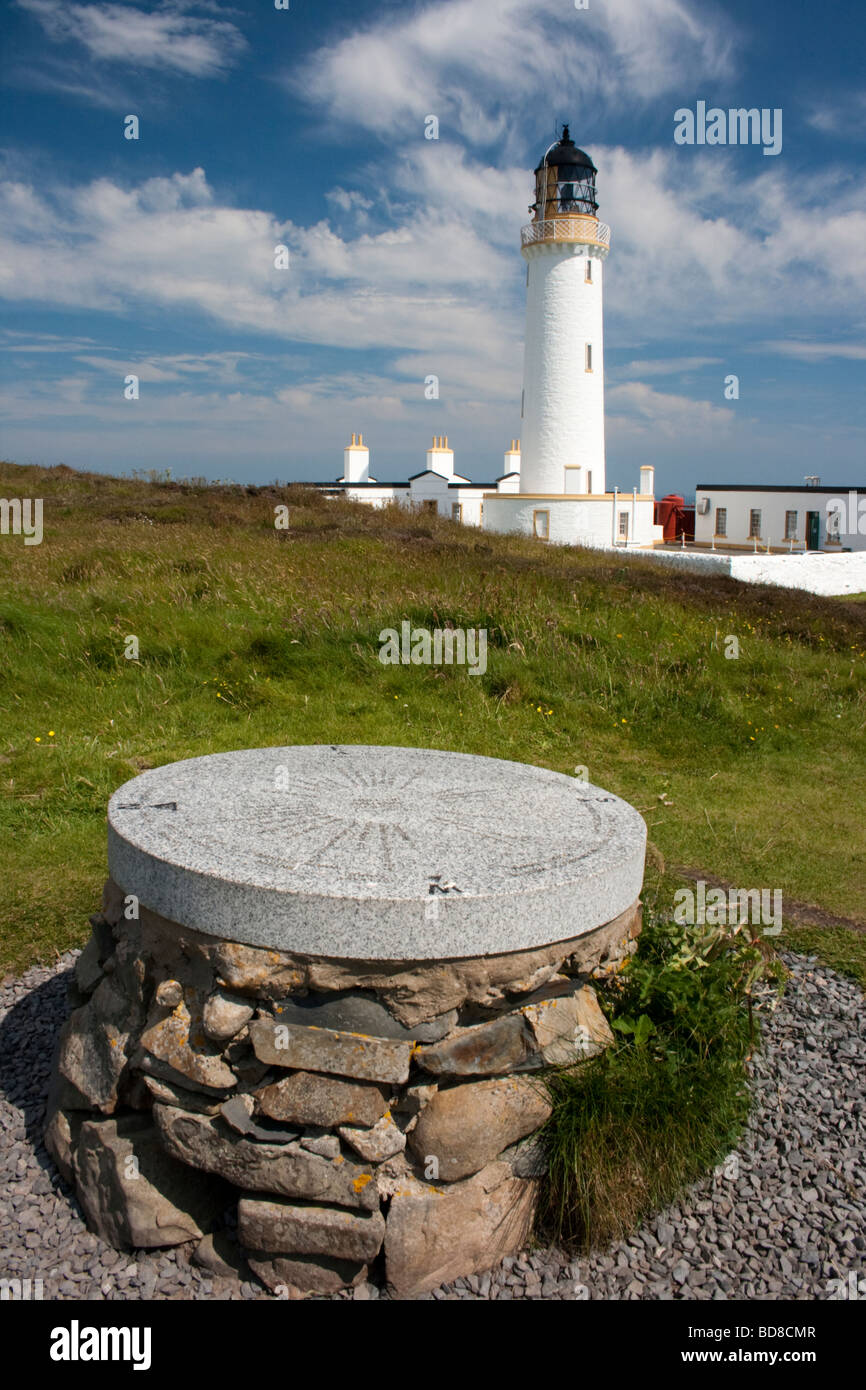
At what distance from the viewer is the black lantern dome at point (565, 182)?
2808 cm

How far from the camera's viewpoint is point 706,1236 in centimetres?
316

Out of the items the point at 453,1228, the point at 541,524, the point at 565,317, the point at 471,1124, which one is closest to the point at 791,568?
the point at 541,524

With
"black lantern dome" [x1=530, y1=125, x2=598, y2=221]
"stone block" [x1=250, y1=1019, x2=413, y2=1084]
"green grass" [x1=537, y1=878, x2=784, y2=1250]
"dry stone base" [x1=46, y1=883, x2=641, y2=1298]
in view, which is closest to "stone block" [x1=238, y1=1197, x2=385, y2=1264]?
"dry stone base" [x1=46, y1=883, x2=641, y2=1298]

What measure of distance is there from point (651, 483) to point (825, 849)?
101ft

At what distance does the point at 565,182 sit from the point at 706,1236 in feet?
101

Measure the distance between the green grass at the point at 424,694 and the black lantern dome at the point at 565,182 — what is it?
19543 mm

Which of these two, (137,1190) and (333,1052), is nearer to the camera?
(333,1052)

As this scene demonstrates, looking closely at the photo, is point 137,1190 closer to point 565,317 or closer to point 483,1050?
point 483,1050

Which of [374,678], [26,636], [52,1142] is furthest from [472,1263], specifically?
[26,636]

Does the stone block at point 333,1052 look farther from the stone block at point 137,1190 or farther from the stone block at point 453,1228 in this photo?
the stone block at point 137,1190

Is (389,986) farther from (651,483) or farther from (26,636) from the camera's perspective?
(651,483)

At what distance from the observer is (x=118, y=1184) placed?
3225 millimetres

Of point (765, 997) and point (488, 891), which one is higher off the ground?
point (488, 891)

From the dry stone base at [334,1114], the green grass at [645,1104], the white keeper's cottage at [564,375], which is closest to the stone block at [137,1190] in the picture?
the dry stone base at [334,1114]
